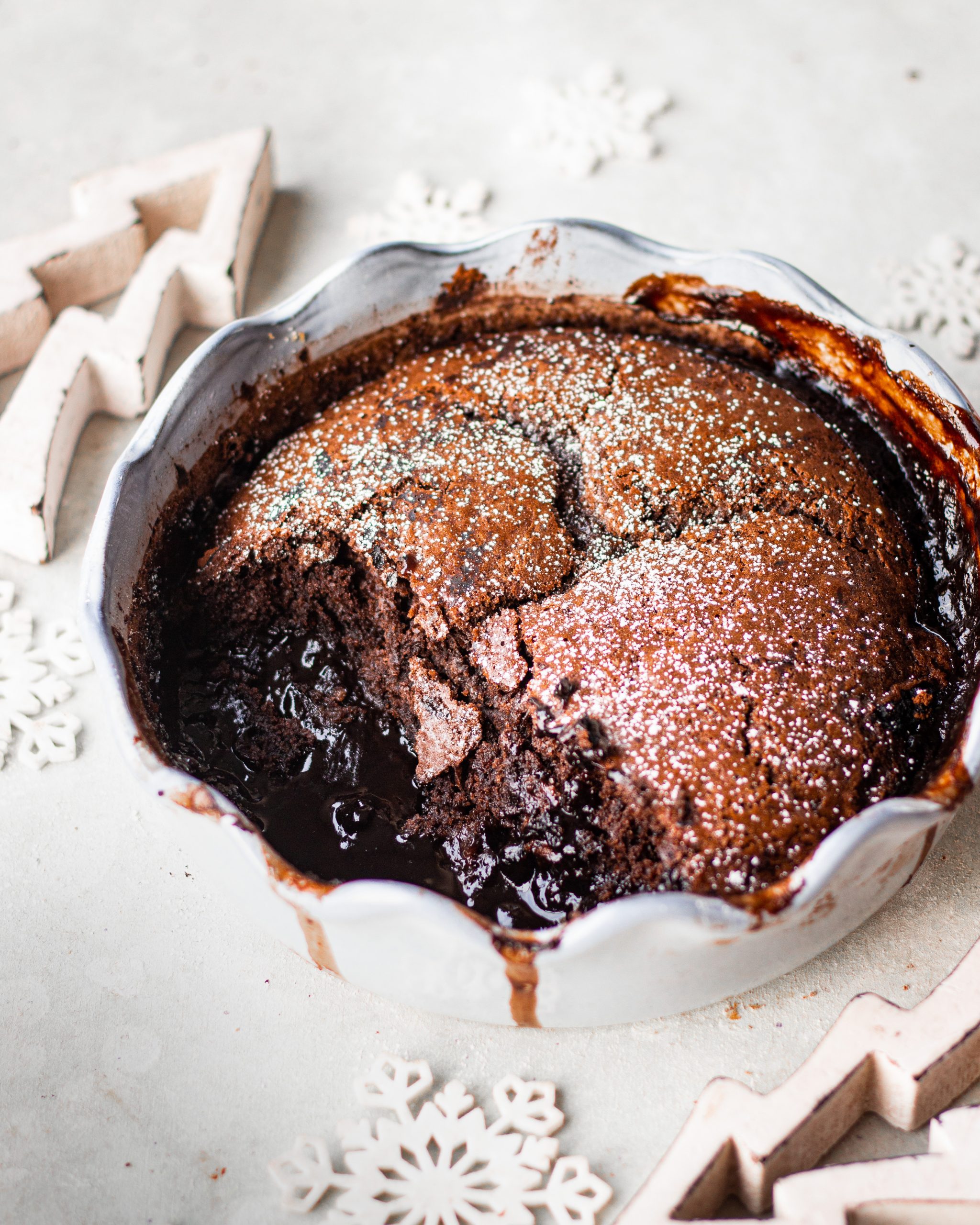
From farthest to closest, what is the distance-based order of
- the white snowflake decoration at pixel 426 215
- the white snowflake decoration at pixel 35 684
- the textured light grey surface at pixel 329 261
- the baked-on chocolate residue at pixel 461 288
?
the white snowflake decoration at pixel 426 215 < the baked-on chocolate residue at pixel 461 288 < the white snowflake decoration at pixel 35 684 < the textured light grey surface at pixel 329 261

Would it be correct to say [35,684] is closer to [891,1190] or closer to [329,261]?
[329,261]

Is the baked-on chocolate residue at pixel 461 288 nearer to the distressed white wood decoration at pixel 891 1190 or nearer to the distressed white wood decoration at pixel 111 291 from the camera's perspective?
the distressed white wood decoration at pixel 111 291

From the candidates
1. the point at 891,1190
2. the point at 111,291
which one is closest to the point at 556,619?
the point at 891,1190

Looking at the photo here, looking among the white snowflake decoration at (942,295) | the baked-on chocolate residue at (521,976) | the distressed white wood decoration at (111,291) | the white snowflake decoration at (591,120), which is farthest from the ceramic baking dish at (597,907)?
the white snowflake decoration at (591,120)

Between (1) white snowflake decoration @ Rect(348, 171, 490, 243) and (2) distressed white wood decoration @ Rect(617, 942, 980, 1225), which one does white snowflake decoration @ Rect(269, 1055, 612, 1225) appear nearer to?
(2) distressed white wood decoration @ Rect(617, 942, 980, 1225)

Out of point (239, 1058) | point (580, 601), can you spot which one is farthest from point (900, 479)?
point (239, 1058)

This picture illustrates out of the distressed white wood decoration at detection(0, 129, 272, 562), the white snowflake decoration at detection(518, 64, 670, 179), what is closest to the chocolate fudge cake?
the distressed white wood decoration at detection(0, 129, 272, 562)
